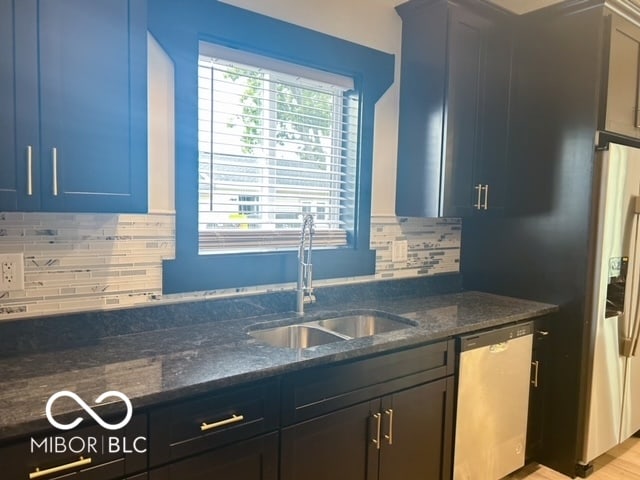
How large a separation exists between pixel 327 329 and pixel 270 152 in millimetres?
869

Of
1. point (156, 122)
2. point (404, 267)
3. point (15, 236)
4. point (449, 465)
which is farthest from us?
point (404, 267)

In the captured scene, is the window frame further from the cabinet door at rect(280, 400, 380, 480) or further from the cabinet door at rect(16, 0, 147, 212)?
the cabinet door at rect(280, 400, 380, 480)

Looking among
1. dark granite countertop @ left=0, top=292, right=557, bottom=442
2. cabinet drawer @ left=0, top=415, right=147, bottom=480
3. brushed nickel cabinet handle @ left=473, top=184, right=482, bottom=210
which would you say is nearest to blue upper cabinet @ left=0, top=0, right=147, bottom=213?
dark granite countertop @ left=0, top=292, right=557, bottom=442

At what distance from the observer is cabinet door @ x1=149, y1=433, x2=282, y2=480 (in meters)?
1.32

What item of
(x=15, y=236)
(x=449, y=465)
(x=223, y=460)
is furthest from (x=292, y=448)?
(x=15, y=236)

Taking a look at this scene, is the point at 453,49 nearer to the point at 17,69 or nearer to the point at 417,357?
the point at 417,357

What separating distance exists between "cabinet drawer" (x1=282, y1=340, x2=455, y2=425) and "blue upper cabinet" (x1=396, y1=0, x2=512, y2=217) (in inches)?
31.5

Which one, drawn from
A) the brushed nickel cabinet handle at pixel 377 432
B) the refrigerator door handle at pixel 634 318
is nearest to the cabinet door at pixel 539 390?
the refrigerator door handle at pixel 634 318

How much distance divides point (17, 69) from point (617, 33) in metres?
2.59

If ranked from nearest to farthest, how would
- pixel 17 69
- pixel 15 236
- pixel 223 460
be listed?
1. pixel 17 69
2. pixel 223 460
3. pixel 15 236

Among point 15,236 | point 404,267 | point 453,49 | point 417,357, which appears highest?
point 453,49

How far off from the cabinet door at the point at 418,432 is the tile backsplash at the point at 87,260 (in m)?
0.83

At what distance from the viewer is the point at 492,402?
223 centimetres

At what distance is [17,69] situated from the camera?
4.06ft
